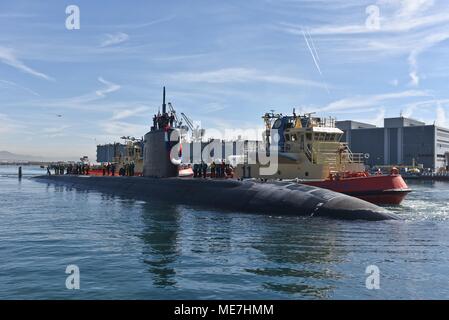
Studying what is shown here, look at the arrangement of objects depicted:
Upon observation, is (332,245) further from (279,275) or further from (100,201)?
(100,201)

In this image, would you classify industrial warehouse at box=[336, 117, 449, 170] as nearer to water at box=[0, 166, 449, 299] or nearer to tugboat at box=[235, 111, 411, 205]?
tugboat at box=[235, 111, 411, 205]

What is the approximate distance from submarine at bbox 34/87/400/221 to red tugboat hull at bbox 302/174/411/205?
5252mm

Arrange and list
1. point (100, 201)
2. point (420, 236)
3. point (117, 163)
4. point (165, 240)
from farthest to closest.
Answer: point (117, 163) → point (100, 201) → point (420, 236) → point (165, 240)

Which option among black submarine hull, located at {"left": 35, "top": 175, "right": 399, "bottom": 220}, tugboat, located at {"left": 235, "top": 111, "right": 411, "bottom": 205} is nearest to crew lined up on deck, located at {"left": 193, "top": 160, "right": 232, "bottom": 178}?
tugboat, located at {"left": 235, "top": 111, "right": 411, "bottom": 205}

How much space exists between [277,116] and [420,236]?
21958mm

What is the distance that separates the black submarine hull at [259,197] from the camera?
1872cm

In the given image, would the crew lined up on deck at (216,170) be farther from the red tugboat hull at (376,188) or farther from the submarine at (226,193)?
the red tugboat hull at (376,188)

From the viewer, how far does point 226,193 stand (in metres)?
23.3

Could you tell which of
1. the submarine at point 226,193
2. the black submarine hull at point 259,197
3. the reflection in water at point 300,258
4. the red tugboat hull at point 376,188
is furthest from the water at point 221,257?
the red tugboat hull at point 376,188

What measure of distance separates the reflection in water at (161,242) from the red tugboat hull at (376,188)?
1055cm

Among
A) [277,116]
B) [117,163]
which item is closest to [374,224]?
[277,116]

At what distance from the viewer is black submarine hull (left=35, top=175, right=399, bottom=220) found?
61.4 ft

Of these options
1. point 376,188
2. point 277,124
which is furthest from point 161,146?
point 376,188
